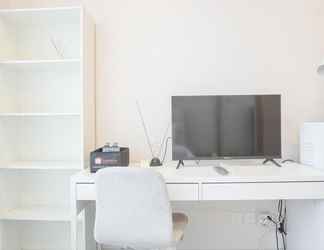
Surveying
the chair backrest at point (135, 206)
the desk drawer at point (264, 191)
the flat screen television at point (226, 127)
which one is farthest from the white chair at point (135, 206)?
the flat screen television at point (226, 127)

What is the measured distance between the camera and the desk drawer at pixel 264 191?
187cm

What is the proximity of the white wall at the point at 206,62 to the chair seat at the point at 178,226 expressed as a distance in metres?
0.42

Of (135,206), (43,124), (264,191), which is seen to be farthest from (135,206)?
(43,124)

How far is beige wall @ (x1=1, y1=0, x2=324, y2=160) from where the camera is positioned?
96.3 inches

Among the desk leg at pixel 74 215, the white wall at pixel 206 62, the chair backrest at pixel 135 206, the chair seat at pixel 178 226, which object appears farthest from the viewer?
the white wall at pixel 206 62

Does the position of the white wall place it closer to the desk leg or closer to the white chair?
the desk leg

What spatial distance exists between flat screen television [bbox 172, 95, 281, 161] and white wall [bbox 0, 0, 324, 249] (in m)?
0.20

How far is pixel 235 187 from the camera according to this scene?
1898 millimetres

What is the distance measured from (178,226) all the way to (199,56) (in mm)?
1366

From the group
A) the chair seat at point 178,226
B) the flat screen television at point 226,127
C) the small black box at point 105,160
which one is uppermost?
the flat screen television at point 226,127

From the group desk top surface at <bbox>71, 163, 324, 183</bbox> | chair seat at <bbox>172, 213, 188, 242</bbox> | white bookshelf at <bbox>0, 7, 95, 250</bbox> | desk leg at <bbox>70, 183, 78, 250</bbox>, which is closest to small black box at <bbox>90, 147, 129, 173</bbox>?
desk top surface at <bbox>71, 163, 324, 183</bbox>

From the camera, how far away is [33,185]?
255cm

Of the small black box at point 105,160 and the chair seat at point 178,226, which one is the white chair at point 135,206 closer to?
the chair seat at point 178,226

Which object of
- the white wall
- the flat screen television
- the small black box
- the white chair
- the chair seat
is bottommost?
the chair seat
